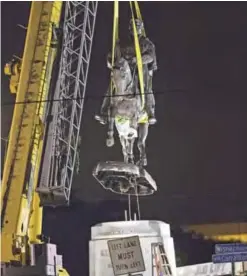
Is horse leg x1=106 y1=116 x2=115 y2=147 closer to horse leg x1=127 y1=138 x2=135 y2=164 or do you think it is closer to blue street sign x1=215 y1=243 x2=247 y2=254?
horse leg x1=127 y1=138 x2=135 y2=164

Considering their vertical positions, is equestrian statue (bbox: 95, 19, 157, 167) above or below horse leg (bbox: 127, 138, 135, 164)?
above

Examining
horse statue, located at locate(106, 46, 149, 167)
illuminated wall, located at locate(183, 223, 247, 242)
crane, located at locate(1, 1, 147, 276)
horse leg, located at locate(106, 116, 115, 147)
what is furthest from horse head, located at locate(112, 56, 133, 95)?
illuminated wall, located at locate(183, 223, 247, 242)

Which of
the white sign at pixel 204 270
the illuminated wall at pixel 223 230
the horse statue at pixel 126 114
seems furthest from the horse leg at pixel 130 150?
the white sign at pixel 204 270

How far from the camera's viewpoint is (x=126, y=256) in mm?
3463

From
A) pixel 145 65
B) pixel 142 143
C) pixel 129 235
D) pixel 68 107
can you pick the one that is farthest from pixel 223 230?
pixel 68 107

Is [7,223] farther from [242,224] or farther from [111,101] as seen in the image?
[242,224]

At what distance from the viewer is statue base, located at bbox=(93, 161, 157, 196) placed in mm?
4289

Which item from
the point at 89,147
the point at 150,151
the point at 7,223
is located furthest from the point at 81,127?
the point at 7,223

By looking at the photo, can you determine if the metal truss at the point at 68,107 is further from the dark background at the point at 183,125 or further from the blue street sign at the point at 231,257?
the blue street sign at the point at 231,257

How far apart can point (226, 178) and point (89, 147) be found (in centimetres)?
100

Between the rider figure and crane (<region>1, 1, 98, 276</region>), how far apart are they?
9.3 inches

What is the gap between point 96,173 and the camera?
14.3ft

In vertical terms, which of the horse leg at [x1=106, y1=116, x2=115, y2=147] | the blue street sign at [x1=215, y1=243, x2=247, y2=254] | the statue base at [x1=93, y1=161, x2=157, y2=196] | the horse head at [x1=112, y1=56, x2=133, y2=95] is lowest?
the blue street sign at [x1=215, y1=243, x2=247, y2=254]

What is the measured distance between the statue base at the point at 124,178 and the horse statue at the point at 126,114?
0.41 feet
